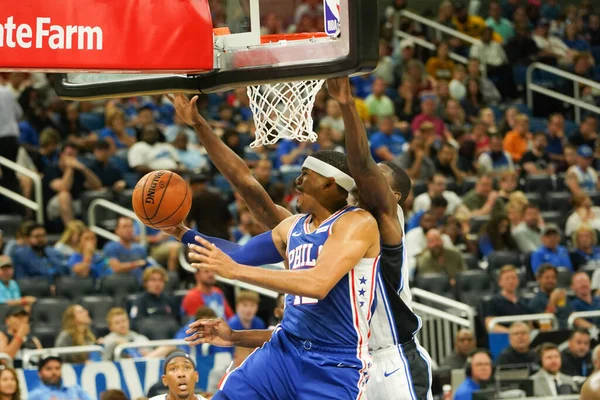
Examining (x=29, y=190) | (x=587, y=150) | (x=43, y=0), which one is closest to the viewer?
(x=43, y=0)

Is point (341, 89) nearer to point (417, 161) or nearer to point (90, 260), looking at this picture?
point (90, 260)

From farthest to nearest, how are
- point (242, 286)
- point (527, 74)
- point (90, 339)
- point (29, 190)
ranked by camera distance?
point (527, 74) → point (29, 190) → point (242, 286) → point (90, 339)

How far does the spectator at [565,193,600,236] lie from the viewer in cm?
1375

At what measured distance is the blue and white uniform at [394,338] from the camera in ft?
A: 19.5

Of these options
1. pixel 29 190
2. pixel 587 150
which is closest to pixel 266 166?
pixel 29 190

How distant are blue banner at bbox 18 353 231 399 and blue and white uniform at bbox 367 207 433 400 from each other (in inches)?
143

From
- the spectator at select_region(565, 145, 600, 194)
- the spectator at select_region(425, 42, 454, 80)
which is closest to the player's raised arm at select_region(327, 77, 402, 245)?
the spectator at select_region(565, 145, 600, 194)

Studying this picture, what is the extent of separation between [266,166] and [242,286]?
1754mm

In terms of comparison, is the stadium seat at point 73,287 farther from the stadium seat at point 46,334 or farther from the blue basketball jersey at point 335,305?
the blue basketball jersey at point 335,305

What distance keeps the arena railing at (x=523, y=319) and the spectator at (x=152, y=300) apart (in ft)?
10.0

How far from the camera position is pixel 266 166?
12539 mm

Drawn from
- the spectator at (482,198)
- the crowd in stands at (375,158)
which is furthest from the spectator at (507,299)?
the spectator at (482,198)

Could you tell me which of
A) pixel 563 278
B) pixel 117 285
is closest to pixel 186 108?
pixel 117 285

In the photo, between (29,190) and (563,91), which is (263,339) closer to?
(29,190)
